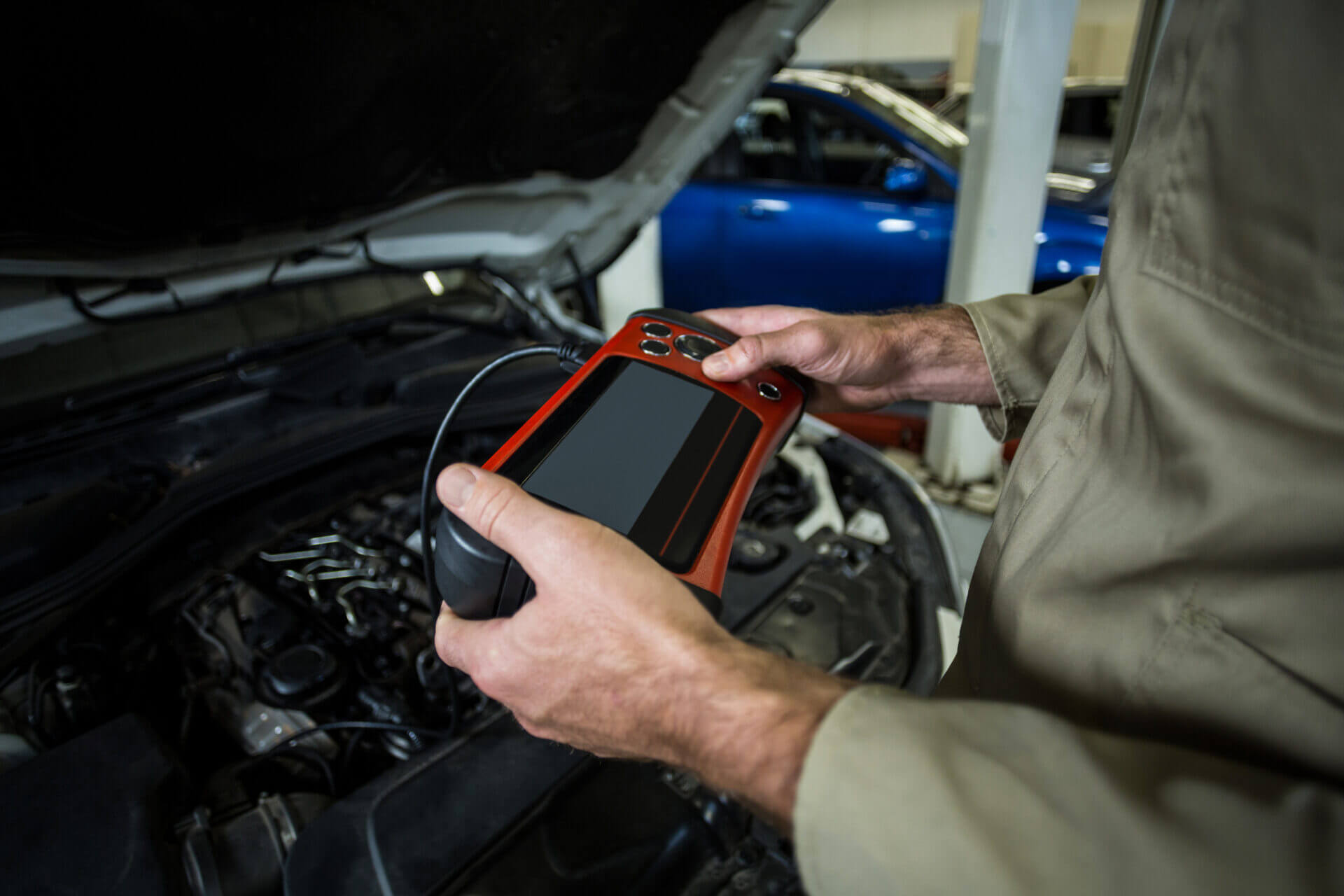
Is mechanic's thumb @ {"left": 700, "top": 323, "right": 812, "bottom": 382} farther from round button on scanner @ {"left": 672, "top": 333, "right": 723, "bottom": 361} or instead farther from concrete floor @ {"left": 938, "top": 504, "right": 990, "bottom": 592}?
concrete floor @ {"left": 938, "top": 504, "right": 990, "bottom": 592}

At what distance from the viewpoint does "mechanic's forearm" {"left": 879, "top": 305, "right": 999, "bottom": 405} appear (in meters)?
0.83

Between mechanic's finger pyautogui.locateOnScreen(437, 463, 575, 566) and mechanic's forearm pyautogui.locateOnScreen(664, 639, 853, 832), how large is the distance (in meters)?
0.15

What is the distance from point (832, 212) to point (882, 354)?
237cm

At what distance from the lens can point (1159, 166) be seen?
17.3 inches

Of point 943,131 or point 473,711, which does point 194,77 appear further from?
point 943,131

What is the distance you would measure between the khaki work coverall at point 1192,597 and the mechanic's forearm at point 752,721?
24mm

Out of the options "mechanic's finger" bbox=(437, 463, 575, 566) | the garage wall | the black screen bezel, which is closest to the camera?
"mechanic's finger" bbox=(437, 463, 575, 566)

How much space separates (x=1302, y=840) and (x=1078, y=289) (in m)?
0.64

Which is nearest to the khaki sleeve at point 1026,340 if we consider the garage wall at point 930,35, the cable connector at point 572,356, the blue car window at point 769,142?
the cable connector at point 572,356

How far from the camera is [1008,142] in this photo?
6.29ft

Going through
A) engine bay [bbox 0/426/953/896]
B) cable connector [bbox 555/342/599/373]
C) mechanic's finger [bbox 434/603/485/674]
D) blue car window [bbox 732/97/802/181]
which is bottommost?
engine bay [bbox 0/426/953/896]

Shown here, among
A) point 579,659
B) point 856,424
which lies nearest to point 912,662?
point 579,659

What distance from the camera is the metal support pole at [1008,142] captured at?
5.96ft

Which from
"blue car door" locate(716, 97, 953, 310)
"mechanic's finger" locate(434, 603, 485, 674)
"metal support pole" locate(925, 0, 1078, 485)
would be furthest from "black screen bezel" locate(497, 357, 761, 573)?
"blue car door" locate(716, 97, 953, 310)
